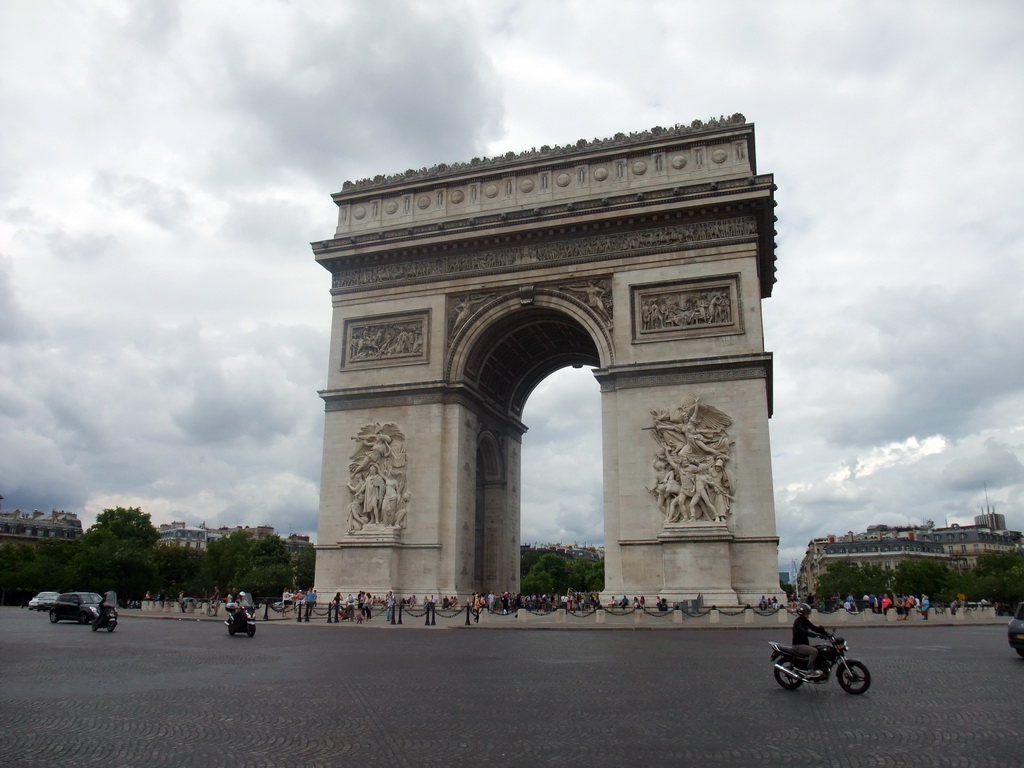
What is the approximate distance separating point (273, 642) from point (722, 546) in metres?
14.3

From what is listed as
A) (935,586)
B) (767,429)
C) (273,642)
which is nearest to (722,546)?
(767,429)

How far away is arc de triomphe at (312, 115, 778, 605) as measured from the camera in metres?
27.4

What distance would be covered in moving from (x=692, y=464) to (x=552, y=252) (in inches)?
378

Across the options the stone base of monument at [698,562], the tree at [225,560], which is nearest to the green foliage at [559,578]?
the tree at [225,560]

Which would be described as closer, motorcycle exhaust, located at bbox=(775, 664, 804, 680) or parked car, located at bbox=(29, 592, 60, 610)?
motorcycle exhaust, located at bbox=(775, 664, 804, 680)

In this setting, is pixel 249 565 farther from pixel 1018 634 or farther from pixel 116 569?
pixel 1018 634

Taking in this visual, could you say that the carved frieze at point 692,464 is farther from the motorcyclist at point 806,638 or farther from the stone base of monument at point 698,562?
the motorcyclist at point 806,638

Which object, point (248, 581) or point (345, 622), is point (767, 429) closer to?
point (345, 622)

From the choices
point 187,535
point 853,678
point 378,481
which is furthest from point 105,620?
point 187,535

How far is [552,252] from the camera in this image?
3147cm

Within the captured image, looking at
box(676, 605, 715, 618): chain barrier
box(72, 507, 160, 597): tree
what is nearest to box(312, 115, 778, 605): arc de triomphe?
box(676, 605, 715, 618): chain barrier

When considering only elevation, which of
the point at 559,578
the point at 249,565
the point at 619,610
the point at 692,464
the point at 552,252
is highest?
the point at 552,252

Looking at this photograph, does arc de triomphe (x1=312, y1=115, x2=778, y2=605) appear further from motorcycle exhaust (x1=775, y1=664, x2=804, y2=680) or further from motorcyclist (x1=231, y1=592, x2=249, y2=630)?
motorcycle exhaust (x1=775, y1=664, x2=804, y2=680)

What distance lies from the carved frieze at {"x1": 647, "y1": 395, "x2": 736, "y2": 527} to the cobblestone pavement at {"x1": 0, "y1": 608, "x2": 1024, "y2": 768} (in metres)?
11.2
